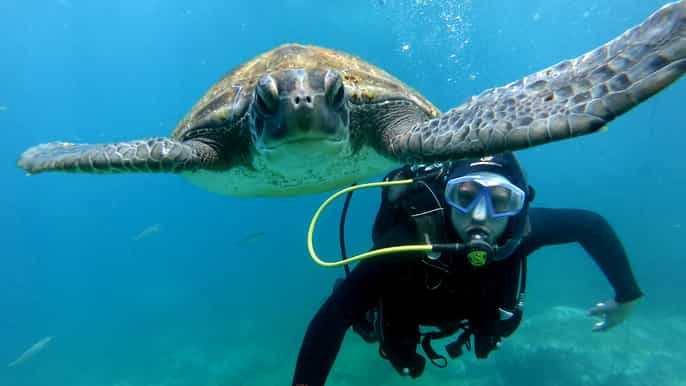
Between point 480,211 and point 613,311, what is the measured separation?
84.4 inches

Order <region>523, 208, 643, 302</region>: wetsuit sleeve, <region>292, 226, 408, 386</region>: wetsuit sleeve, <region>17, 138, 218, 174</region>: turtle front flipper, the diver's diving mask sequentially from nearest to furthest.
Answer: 1. <region>292, 226, 408, 386</region>: wetsuit sleeve
2. <region>17, 138, 218, 174</region>: turtle front flipper
3. the diver's diving mask
4. <region>523, 208, 643, 302</region>: wetsuit sleeve

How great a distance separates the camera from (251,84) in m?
3.09

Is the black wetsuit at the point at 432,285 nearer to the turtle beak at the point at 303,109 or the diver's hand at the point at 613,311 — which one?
the diver's hand at the point at 613,311

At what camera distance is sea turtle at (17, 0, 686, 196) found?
5.34 feet

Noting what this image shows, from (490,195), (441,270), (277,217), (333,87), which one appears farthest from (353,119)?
(277,217)

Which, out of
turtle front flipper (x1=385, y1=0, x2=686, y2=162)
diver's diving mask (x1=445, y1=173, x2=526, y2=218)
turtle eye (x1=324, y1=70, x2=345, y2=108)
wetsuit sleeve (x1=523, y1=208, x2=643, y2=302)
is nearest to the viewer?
turtle front flipper (x1=385, y1=0, x2=686, y2=162)

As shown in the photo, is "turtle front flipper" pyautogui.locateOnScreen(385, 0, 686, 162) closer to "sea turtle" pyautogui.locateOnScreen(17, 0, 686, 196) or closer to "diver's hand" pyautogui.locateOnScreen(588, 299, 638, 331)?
"sea turtle" pyautogui.locateOnScreen(17, 0, 686, 196)

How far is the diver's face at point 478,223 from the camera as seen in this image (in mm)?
2688

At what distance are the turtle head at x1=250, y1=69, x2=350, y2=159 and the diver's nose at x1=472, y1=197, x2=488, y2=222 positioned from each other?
1.17 meters

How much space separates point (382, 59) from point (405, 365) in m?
38.5

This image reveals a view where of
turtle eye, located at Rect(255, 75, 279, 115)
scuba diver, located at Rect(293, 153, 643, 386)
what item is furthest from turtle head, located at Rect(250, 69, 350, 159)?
scuba diver, located at Rect(293, 153, 643, 386)

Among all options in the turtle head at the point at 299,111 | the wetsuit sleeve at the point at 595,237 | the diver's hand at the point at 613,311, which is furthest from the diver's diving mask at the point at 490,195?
the diver's hand at the point at 613,311

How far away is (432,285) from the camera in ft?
9.07

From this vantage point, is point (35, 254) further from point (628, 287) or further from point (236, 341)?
point (628, 287)
